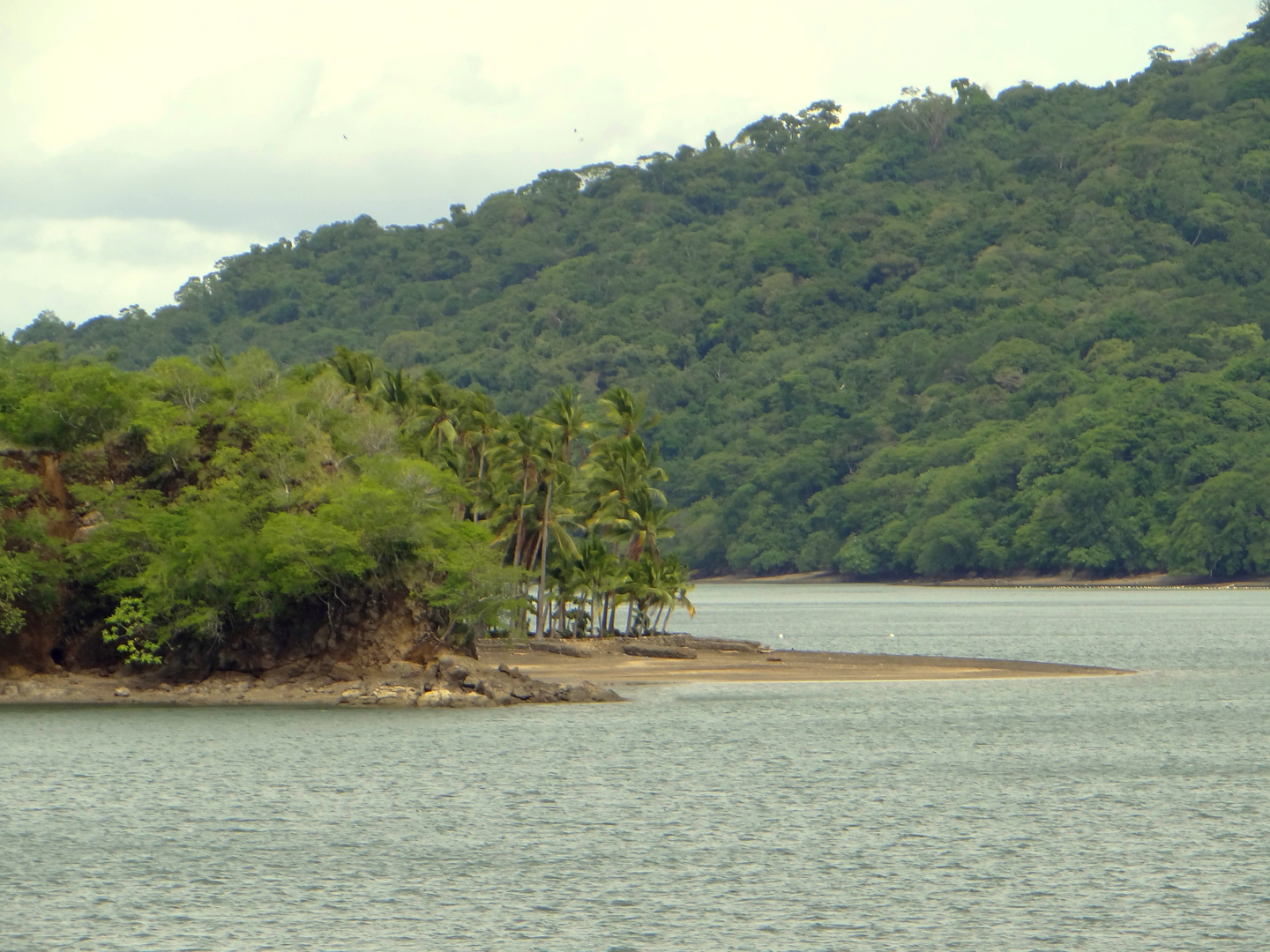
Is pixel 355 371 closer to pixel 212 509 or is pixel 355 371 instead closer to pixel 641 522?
pixel 641 522

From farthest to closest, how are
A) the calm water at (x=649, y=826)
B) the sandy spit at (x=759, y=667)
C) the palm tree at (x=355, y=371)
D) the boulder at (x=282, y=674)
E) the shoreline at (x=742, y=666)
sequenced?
1. the palm tree at (x=355, y=371)
2. the shoreline at (x=742, y=666)
3. the sandy spit at (x=759, y=667)
4. the boulder at (x=282, y=674)
5. the calm water at (x=649, y=826)

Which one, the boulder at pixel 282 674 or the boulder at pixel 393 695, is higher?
the boulder at pixel 282 674

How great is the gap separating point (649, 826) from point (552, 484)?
5039 centimetres

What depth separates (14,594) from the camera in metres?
60.8

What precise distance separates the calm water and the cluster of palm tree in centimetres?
2332

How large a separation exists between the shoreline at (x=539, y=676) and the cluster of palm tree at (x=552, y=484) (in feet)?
11.6

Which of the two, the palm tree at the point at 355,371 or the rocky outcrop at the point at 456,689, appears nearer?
the rocky outcrop at the point at 456,689

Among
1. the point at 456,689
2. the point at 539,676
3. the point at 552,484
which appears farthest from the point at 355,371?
the point at 456,689

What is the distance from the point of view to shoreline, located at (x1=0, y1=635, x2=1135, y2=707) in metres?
61.7

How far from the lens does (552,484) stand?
3460 inches

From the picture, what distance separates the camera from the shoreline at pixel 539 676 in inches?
2429

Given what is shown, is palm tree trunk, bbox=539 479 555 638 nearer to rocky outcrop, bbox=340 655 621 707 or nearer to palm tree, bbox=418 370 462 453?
palm tree, bbox=418 370 462 453

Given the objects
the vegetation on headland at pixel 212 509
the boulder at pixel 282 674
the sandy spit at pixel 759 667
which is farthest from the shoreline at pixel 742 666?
the boulder at pixel 282 674

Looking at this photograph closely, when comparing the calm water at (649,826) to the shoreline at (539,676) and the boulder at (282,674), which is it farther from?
the boulder at (282,674)
